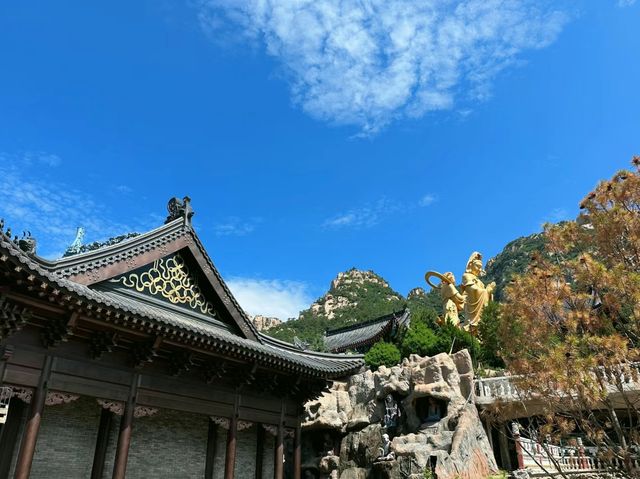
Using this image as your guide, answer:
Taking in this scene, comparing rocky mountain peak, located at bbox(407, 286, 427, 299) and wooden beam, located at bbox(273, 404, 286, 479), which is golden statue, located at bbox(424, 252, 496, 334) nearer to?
wooden beam, located at bbox(273, 404, 286, 479)

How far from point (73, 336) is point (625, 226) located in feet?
34.0

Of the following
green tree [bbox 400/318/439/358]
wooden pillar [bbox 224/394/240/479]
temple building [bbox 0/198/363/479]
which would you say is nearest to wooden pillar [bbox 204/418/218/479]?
temple building [bbox 0/198/363/479]

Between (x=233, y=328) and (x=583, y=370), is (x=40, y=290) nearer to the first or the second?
(x=233, y=328)

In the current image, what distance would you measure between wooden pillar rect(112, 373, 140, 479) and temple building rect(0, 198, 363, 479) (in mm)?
20

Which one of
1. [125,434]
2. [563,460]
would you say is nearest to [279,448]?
[125,434]

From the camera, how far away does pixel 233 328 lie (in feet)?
48.0

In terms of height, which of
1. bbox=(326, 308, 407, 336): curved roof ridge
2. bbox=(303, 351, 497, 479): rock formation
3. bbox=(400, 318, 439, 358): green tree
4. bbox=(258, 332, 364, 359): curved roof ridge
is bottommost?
bbox=(303, 351, 497, 479): rock formation

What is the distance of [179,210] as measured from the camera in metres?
14.5

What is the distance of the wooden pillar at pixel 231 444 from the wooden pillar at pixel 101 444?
9.39 feet

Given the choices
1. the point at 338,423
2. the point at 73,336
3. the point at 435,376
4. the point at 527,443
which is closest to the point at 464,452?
the point at 527,443

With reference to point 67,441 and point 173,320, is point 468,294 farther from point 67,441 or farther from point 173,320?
point 67,441

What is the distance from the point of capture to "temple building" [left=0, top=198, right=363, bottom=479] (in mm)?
8836

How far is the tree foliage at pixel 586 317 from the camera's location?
765 centimetres

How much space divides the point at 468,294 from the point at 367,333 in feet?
41.3
